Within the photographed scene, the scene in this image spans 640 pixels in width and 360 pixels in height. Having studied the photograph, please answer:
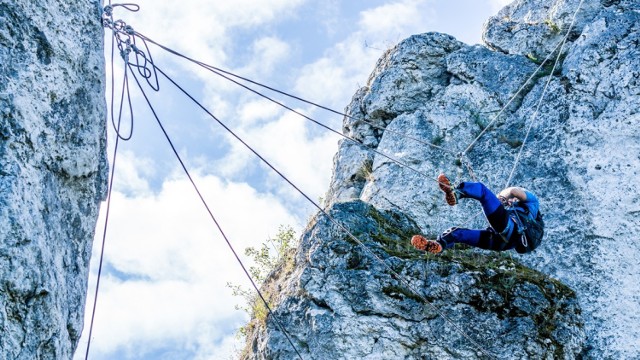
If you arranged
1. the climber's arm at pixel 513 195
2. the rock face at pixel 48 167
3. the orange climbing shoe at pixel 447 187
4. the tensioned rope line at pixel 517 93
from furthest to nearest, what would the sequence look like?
the tensioned rope line at pixel 517 93 → the climber's arm at pixel 513 195 → the orange climbing shoe at pixel 447 187 → the rock face at pixel 48 167

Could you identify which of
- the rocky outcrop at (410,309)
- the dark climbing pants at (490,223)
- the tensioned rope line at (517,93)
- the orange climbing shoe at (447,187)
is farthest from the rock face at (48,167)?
the tensioned rope line at (517,93)

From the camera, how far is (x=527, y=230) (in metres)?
9.41

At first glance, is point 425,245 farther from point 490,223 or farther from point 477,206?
point 477,206

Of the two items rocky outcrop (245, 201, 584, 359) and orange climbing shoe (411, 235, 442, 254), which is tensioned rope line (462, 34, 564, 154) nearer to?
rocky outcrop (245, 201, 584, 359)

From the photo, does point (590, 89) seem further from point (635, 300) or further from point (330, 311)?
point (330, 311)

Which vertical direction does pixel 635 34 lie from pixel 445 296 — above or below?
above

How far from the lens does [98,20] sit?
852cm

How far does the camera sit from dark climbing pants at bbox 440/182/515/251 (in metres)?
8.87

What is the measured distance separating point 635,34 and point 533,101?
2.04 meters

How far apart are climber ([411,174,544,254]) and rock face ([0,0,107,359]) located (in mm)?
3978

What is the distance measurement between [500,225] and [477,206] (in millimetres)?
3413

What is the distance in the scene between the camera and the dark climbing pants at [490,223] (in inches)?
349

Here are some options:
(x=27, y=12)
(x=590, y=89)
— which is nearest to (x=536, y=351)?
(x=590, y=89)

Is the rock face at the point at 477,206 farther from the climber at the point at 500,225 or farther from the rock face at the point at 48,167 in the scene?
the rock face at the point at 48,167
